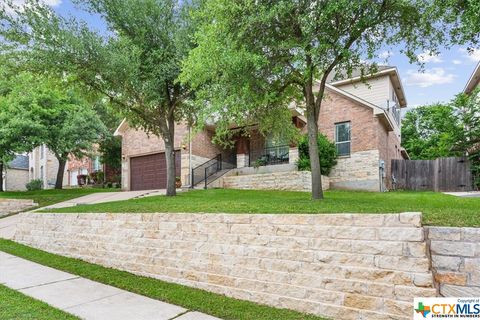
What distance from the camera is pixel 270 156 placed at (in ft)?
59.6

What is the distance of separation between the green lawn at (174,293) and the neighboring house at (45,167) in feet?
80.4

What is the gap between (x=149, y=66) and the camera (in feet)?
37.0

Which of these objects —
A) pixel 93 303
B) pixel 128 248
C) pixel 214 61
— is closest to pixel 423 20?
pixel 214 61

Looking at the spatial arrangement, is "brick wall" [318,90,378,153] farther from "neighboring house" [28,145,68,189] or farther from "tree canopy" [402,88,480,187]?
"neighboring house" [28,145,68,189]

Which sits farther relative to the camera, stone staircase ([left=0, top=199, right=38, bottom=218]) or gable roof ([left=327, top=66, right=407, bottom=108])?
gable roof ([left=327, top=66, right=407, bottom=108])

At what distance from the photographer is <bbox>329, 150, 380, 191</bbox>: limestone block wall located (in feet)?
50.1

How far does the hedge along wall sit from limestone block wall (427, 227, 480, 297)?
221 mm

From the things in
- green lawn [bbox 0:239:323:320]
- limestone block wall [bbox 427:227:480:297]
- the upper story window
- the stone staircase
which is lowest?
green lawn [bbox 0:239:323:320]

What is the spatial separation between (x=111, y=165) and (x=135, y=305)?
73.9 feet

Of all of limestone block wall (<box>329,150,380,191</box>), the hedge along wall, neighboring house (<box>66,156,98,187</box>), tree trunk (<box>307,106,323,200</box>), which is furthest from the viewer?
neighboring house (<box>66,156,98,187</box>)

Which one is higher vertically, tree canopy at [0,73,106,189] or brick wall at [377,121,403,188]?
tree canopy at [0,73,106,189]

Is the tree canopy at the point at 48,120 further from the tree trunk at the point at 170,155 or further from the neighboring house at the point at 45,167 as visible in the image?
the neighboring house at the point at 45,167

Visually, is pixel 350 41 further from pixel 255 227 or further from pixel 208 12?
pixel 255 227


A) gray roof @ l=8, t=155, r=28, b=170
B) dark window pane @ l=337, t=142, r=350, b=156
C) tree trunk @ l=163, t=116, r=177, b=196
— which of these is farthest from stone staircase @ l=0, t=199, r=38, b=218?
gray roof @ l=8, t=155, r=28, b=170
